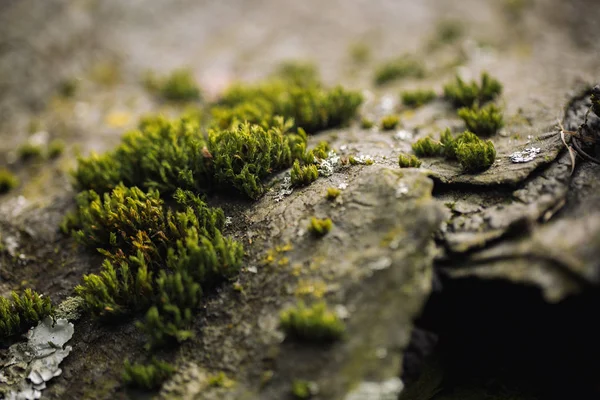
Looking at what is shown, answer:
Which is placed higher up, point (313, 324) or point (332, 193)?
point (332, 193)

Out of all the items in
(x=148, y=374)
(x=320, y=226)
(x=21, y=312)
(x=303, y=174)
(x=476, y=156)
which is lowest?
(x=148, y=374)

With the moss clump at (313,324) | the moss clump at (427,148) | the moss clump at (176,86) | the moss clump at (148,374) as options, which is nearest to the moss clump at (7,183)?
the moss clump at (176,86)

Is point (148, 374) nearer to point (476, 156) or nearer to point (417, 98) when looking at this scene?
point (476, 156)

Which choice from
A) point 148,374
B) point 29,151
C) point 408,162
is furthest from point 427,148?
point 29,151

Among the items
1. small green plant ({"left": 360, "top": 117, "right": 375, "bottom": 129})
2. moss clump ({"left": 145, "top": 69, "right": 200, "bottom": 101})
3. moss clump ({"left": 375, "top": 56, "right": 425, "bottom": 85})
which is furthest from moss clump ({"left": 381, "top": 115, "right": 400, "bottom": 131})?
moss clump ({"left": 145, "top": 69, "right": 200, "bottom": 101})

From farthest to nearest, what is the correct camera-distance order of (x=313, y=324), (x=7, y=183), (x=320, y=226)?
1. (x=7, y=183)
2. (x=320, y=226)
3. (x=313, y=324)

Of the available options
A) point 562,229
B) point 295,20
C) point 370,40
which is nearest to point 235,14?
point 295,20

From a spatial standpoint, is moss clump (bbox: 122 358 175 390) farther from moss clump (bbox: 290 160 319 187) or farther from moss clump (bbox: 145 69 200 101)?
moss clump (bbox: 145 69 200 101)

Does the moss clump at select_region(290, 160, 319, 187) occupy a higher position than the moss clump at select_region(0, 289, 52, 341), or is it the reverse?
the moss clump at select_region(290, 160, 319, 187)
